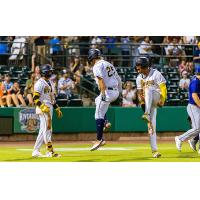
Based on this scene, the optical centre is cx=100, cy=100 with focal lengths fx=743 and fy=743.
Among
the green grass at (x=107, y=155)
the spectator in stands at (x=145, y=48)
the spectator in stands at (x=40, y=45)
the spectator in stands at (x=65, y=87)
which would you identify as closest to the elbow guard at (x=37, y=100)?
the green grass at (x=107, y=155)

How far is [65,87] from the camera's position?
87.9 feet

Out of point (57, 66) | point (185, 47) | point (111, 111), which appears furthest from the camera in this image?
point (185, 47)

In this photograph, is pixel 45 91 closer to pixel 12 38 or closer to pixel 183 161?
pixel 183 161

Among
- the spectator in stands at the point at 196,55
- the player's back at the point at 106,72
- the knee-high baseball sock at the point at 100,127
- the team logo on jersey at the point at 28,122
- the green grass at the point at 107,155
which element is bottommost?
the green grass at the point at 107,155

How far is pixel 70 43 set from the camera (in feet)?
94.3

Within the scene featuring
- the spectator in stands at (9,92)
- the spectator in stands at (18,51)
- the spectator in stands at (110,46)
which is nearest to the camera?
the spectator in stands at (9,92)

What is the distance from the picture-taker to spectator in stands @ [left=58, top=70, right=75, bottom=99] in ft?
87.1

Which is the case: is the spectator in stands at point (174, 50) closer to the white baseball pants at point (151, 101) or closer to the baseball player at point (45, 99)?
the white baseball pants at point (151, 101)

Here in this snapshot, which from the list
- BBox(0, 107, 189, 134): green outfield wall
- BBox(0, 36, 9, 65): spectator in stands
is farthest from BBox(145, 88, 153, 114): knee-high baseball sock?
BBox(0, 36, 9, 65): spectator in stands

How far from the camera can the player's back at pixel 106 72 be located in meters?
17.1

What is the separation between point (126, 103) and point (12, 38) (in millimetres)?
5402

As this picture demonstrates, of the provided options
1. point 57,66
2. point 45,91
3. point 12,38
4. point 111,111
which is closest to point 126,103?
point 111,111

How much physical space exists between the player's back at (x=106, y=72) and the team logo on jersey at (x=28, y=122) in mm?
8196

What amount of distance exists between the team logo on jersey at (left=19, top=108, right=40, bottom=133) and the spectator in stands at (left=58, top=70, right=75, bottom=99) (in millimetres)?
1542
